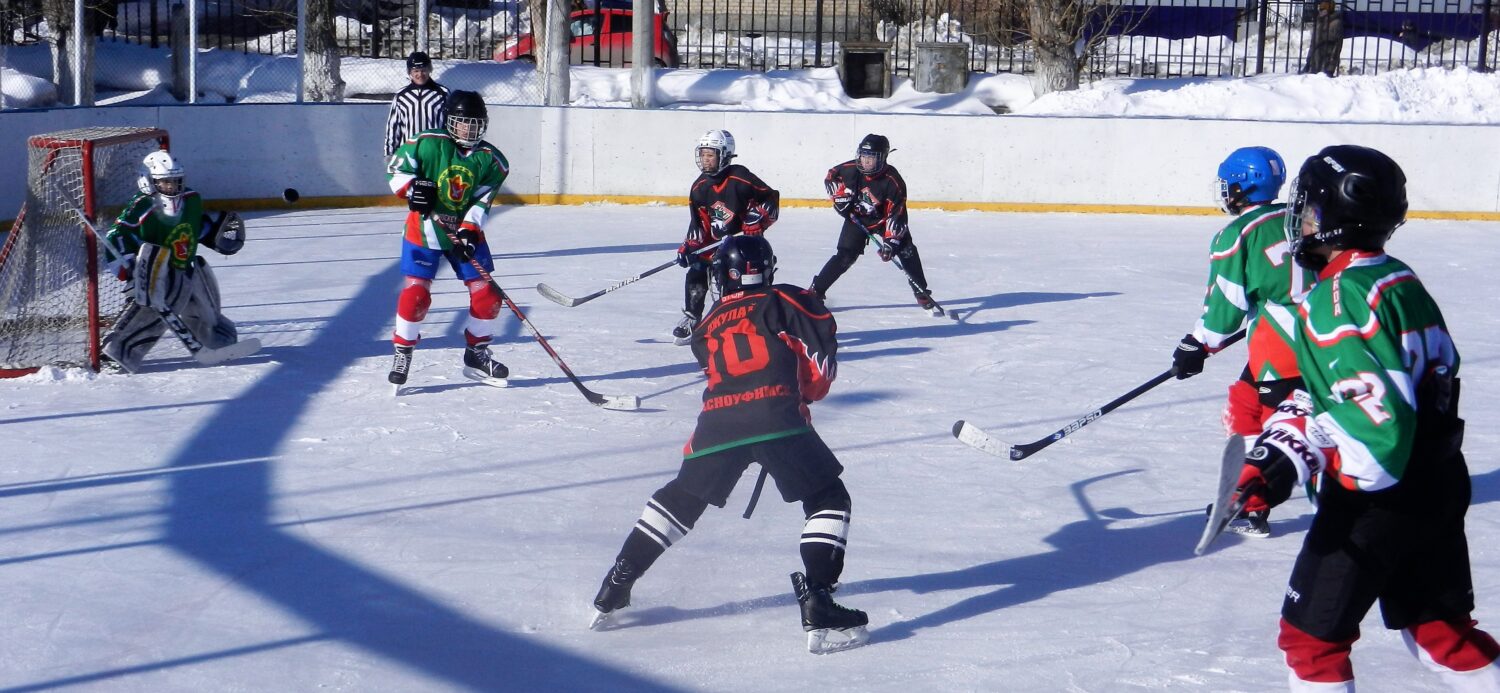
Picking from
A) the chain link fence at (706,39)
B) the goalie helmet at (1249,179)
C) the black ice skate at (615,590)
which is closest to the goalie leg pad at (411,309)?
the black ice skate at (615,590)

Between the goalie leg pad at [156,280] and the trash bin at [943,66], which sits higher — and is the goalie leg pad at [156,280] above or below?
below

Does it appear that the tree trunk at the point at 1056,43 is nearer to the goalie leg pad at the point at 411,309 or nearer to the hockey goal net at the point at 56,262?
the goalie leg pad at the point at 411,309

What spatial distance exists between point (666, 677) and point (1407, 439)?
1.63 meters

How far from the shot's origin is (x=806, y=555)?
3.27m

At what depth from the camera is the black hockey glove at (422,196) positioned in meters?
5.55

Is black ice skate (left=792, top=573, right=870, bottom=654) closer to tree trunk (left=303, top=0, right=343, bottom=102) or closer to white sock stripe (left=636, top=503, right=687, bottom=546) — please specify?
white sock stripe (left=636, top=503, right=687, bottom=546)

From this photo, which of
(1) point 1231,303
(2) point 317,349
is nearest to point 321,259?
(2) point 317,349

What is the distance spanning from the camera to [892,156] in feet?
38.1

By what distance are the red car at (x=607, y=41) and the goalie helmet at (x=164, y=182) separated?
10181 mm

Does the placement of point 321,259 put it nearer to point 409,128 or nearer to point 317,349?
point 409,128

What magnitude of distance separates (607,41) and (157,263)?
11.0 meters

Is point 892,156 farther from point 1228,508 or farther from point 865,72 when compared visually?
point 1228,508

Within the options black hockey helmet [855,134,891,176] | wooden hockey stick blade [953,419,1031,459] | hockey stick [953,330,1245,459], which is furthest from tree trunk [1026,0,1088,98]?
wooden hockey stick blade [953,419,1031,459]

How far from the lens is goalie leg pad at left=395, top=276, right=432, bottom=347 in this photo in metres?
5.75
